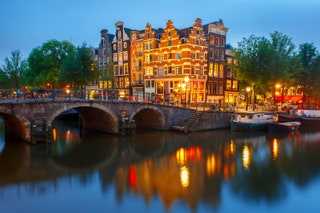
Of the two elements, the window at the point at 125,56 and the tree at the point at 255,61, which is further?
the window at the point at 125,56

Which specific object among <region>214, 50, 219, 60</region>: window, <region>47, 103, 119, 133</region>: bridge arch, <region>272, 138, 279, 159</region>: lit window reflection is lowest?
<region>272, 138, 279, 159</region>: lit window reflection

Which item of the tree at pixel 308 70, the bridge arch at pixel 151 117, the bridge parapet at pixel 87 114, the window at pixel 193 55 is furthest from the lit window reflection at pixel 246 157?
the tree at pixel 308 70

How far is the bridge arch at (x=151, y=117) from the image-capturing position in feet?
110

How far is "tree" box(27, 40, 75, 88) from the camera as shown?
50.3 metres

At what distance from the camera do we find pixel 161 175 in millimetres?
18109

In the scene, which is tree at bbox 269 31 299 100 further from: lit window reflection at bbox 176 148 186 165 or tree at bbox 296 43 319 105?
lit window reflection at bbox 176 148 186 165

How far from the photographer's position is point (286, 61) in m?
41.6

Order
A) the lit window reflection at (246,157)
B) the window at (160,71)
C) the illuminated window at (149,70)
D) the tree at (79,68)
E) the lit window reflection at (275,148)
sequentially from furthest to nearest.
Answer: the illuminated window at (149,70) < the window at (160,71) < the tree at (79,68) < the lit window reflection at (275,148) < the lit window reflection at (246,157)

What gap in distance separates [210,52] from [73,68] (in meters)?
22.5

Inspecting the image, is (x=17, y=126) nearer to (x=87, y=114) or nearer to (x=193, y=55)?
(x=87, y=114)

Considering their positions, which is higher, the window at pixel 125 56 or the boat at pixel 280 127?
the window at pixel 125 56

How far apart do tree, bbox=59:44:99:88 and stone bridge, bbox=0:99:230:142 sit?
6030 mm

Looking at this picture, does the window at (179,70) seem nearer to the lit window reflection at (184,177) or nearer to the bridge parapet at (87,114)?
the bridge parapet at (87,114)

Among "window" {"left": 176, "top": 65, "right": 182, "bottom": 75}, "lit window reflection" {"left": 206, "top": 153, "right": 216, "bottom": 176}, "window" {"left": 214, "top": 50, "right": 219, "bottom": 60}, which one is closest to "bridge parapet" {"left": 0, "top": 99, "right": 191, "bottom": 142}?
"window" {"left": 176, "top": 65, "right": 182, "bottom": 75}
